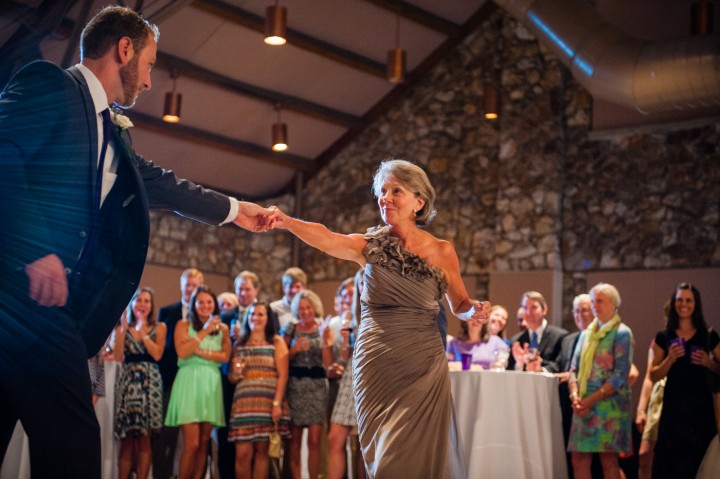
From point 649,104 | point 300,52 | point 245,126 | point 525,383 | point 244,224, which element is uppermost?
point 300,52

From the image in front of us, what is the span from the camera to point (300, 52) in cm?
1036

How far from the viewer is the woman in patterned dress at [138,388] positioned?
6.09 meters

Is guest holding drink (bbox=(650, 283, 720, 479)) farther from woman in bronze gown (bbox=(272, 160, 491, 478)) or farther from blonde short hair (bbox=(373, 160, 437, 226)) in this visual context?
blonde short hair (bbox=(373, 160, 437, 226))

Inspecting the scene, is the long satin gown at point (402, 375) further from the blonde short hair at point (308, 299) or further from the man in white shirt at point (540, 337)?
the blonde short hair at point (308, 299)

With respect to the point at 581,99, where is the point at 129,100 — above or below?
below

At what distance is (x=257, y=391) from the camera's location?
6316 millimetres

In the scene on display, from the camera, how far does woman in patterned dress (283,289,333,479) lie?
6.51 m

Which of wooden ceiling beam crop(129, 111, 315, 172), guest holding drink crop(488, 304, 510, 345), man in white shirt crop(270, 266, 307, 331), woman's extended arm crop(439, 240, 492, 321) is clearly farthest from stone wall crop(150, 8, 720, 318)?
woman's extended arm crop(439, 240, 492, 321)

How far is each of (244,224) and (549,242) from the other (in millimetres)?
7354

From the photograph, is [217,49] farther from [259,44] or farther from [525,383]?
[525,383]

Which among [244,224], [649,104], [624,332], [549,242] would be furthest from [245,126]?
[244,224]

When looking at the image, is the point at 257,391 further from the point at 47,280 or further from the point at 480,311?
the point at 47,280

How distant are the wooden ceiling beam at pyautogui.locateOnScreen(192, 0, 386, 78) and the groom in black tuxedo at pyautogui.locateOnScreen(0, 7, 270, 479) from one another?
7111 millimetres

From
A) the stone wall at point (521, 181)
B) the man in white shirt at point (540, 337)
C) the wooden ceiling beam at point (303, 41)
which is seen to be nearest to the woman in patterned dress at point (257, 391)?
the man in white shirt at point (540, 337)
